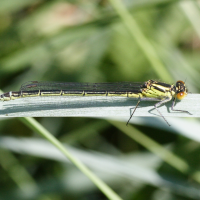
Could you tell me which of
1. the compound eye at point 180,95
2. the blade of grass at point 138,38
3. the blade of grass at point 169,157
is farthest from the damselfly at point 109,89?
the blade of grass at point 169,157

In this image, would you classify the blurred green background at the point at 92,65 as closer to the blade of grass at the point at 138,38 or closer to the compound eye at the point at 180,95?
the blade of grass at the point at 138,38

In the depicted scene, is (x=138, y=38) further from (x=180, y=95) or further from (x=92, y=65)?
(x=92, y=65)

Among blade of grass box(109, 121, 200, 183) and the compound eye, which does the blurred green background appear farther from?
the compound eye

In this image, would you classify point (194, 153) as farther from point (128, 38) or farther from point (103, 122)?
point (128, 38)

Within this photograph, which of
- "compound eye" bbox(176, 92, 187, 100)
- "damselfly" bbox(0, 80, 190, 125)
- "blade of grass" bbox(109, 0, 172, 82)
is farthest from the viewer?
"blade of grass" bbox(109, 0, 172, 82)

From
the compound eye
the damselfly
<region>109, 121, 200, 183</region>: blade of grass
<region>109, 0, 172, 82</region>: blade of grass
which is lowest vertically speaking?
<region>109, 121, 200, 183</region>: blade of grass

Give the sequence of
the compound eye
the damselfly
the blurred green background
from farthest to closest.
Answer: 1. the blurred green background
2. the damselfly
3. the compound eye

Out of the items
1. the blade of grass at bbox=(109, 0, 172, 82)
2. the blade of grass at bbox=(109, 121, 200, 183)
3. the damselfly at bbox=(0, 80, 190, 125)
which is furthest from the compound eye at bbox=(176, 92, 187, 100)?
the blade of grass at bbox=(109, 121, 200, 183)

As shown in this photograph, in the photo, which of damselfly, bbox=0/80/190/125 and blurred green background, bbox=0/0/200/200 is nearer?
damselfly, bbox=0/80/190/125

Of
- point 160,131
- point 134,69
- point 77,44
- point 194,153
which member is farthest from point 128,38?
point 194,153

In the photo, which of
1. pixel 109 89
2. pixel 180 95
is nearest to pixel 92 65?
pixel 109 89
